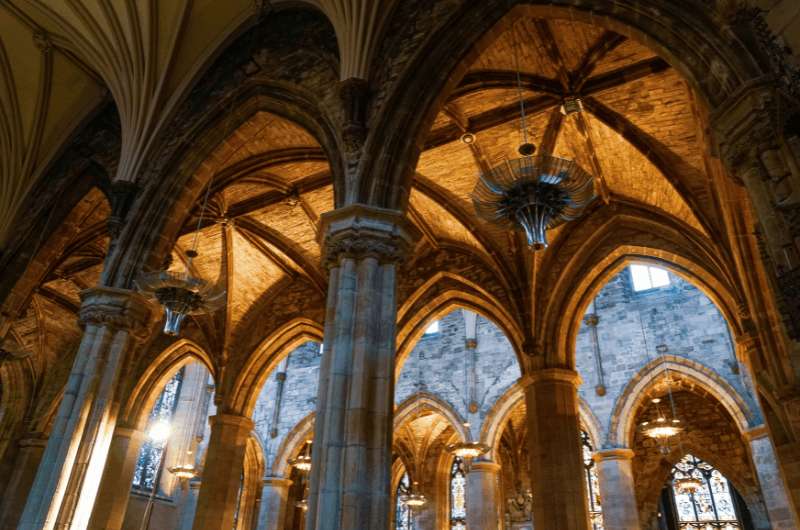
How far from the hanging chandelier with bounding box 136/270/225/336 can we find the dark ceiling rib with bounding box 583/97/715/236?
7.09 meters

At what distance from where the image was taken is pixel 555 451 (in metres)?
11.2

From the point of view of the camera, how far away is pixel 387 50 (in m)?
8.85

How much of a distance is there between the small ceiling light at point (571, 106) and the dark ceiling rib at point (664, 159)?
0.47m

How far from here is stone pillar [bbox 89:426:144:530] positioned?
1398cm

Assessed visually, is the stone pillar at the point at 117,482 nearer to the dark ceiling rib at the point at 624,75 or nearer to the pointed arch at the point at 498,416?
the pointed arch at the point at 498,416

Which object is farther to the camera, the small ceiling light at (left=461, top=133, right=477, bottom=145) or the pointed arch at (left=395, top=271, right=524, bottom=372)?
the pointed arch at (left=395, top=271, right=524, bottom=372)

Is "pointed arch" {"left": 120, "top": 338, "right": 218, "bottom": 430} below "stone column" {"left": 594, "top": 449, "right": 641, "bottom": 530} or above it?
above

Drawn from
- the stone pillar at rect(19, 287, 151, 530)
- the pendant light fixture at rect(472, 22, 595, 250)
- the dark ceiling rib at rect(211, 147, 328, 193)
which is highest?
the dark ceiling rib at rect(211, 147, 328, 193)

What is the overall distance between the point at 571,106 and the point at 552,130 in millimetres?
905

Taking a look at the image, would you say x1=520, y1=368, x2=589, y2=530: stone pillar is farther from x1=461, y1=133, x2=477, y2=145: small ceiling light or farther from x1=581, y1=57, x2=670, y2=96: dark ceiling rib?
x1=581, y1=57, x2=670, y2=96: dark ceiling rib

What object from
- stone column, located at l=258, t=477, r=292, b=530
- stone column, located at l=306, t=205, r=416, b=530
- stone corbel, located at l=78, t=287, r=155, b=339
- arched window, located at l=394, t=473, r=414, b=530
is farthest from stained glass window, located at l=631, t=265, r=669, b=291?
stone corbel, located at l=78, t=287, r=155, b=339

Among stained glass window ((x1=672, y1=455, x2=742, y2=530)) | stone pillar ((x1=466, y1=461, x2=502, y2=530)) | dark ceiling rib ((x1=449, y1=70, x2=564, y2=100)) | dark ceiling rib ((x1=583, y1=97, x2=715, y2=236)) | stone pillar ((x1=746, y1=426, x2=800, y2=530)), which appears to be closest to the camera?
dark ceiling rib ((x1=449, y1=70, x2=564, y2=100))

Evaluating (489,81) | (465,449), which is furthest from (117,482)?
(489,81)

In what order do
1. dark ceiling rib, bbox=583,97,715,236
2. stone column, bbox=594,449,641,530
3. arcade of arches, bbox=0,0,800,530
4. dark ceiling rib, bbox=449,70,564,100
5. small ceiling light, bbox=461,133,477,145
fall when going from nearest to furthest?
arcade of arches, bbox=0,0,800,530 → dark ceiling rib, bbox=449,70,564,100 → dark ceiling rib, bbox=583,97,715,236 → small ceiling light, bbox=461,133,477,145 → stone column, bbox=594,449,641,530
